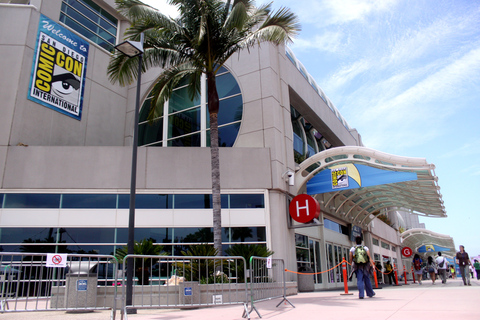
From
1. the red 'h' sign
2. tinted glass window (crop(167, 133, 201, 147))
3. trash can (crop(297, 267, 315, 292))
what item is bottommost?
trash can (crop(297, 267, 315, 292))

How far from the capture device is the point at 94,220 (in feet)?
55.5

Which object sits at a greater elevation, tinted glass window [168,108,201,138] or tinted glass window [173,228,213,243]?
tinted glass window [168,108,201,138]

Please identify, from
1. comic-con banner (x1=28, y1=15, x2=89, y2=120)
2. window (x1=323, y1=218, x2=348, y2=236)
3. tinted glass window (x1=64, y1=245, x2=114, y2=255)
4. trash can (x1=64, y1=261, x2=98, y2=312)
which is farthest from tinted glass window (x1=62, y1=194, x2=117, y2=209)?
window (x1=323, y1=218, x2=348, y2=236)

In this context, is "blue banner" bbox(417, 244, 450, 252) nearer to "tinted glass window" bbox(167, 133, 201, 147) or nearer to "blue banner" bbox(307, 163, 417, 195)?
"blue banner" bbox(307, 163, 417, 195)

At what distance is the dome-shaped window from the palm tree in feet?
13.7

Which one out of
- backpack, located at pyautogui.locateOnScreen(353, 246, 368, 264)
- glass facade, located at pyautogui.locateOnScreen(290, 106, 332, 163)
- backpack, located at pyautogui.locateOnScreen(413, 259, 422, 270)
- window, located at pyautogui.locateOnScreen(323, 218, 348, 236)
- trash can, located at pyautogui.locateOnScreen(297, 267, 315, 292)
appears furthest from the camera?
backpack, located at pyautogui.locateOnScreen(413, 259, 422, 270)

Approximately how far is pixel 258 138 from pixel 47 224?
10.1m

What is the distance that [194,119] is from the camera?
21.5 meters

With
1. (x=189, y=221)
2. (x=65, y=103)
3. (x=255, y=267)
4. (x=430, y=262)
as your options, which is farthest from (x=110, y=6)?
(x=430, y=262)

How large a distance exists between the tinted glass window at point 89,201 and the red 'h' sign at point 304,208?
802 centimetres

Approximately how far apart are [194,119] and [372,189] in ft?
38.9

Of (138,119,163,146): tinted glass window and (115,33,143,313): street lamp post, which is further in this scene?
(138,119,163,146): tinted glass window

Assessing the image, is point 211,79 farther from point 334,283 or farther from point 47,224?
point 334,283

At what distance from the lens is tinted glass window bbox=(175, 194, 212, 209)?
56.8 feet
